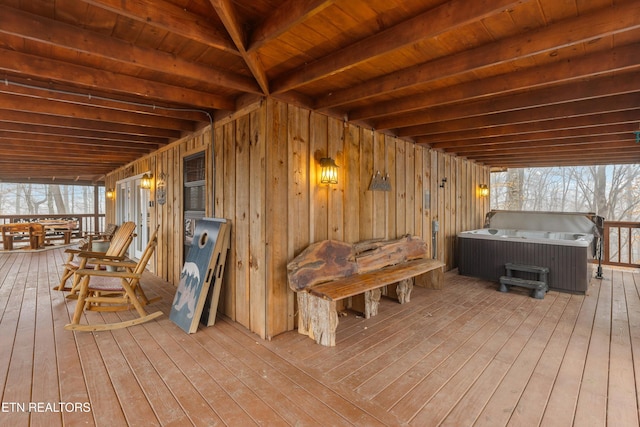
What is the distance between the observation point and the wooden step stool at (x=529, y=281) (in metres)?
4.24

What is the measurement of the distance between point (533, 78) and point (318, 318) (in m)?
2.83

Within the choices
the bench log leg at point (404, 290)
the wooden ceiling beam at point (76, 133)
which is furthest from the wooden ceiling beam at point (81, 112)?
the bench log leg at point (404, 290)

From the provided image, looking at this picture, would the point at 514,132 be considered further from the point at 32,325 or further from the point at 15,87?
the point at 32,325

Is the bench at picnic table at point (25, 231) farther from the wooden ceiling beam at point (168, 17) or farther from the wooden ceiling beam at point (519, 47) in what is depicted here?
the wooden ceiling beam at point (519, 47)

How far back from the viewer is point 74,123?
3.80 m

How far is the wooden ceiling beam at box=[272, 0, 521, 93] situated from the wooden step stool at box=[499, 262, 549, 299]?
4.06m

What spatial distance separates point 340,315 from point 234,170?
2.12 metres

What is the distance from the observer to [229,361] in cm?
248

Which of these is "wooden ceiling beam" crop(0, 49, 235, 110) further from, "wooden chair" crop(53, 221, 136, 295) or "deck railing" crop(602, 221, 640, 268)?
"deck railing" crop(602, 221, 640, 268)

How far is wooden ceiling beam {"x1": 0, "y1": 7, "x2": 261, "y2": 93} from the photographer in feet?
5.75

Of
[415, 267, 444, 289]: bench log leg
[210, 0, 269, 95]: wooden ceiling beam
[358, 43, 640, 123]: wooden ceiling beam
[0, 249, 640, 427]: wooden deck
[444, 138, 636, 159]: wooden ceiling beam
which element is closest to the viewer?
[210, 0, 269, 95]: wooden ceiling beam

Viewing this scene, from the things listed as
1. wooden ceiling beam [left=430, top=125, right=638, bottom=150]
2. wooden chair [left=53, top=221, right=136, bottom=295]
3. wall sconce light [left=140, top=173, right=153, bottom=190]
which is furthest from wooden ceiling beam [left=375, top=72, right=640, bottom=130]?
wall sconce light [left=140, top=173, right=153, bottom=190]

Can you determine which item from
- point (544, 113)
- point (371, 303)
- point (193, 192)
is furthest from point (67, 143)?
point (544, 113)

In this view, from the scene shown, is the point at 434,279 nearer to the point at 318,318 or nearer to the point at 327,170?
the point at 318,318
